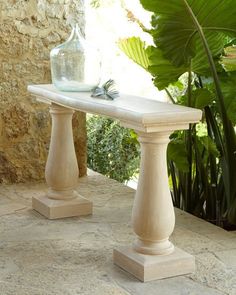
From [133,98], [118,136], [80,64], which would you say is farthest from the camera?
[118,136]

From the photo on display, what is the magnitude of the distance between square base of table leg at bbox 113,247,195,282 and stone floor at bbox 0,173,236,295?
0.10 feet

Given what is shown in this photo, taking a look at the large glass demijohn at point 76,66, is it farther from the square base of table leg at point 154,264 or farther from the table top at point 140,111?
the square base of table leg at point 154,264

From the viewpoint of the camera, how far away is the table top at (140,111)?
2355 millimetres

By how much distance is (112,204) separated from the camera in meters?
3.67

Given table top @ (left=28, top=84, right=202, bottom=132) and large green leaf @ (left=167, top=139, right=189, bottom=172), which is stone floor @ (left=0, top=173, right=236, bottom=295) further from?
table top @ (left=28, top=84, right=202, bottom=132)

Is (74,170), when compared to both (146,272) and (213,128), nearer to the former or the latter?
(213,128)

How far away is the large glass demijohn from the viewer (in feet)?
10.3

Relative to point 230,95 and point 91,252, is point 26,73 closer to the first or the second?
point 230,95

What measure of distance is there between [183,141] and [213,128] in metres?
0.18

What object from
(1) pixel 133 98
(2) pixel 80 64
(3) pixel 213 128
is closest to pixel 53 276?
(1) pixel 133 98

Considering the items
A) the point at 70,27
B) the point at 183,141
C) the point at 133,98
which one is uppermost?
the point at 70,27

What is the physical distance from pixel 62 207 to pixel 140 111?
1.13 metres

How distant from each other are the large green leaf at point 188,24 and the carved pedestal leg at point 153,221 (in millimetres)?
816

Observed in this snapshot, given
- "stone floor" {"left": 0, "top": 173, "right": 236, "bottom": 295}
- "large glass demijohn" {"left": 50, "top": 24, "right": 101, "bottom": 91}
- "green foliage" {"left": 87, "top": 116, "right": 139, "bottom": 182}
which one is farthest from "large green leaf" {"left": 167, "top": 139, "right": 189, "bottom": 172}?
"green foliage" {"left": 87, "top": 116, "right": 139, "bottom": 182}
